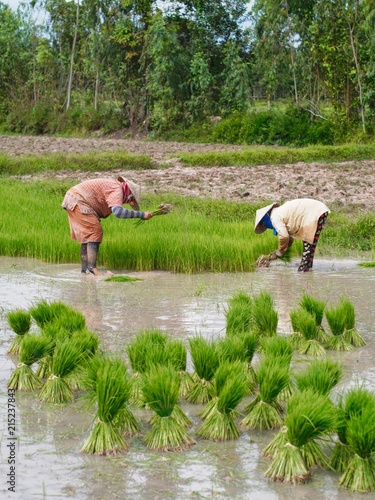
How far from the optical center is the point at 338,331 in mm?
4410

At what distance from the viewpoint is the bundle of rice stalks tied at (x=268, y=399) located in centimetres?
302

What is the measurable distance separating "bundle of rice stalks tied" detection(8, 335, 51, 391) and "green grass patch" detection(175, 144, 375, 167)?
13.4m

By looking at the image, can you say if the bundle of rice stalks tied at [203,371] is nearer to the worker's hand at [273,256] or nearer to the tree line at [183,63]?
the worker's hand at [273,256]

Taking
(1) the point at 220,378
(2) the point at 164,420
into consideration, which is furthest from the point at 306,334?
(2) the point at 164,420

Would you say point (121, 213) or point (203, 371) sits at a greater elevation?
point (121, 213)

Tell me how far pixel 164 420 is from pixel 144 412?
0.40 m

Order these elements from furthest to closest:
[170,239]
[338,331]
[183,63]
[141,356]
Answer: [183,63], [170,239], [338,331], [141,356]

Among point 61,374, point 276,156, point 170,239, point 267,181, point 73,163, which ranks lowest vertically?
point 61,374

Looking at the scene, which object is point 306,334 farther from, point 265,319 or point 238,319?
point 238,319

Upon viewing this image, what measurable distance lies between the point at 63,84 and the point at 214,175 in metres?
21.6

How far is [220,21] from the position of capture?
2702 cm

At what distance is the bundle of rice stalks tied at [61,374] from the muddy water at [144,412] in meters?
0.05

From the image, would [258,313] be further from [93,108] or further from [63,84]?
[63,84]

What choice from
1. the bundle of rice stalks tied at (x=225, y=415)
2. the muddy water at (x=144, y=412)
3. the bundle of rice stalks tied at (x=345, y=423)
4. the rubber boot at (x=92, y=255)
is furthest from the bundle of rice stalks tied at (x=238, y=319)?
the rubber boot at (x=92, y=255)
